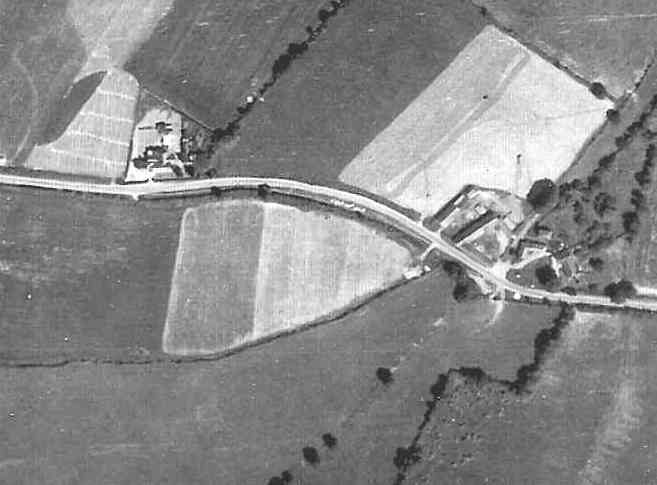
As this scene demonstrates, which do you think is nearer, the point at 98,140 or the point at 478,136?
the point at 478,136

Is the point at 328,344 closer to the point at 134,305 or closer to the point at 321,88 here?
the point at 134,305

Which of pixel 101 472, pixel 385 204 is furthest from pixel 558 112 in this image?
pixel 101 472

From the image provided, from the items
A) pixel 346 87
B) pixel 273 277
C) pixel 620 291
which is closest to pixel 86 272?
pixel 273 277

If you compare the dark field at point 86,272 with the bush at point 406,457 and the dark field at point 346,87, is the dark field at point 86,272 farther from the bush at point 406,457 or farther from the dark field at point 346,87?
the bush at point 406,457

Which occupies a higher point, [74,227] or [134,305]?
[74,227]

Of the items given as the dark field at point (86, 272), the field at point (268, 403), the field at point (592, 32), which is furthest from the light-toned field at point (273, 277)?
the field at point (592, 32)

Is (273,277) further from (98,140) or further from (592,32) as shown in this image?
(592,32)

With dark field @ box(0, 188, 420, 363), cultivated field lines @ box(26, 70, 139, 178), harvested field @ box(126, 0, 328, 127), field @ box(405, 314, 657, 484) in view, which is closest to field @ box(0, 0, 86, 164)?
cultivated field lines @ box(26, 70, 139, 178)

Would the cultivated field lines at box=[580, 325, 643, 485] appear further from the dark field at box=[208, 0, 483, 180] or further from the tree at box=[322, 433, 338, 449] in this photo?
the dark field at box=[208, 0, 483, 180]
